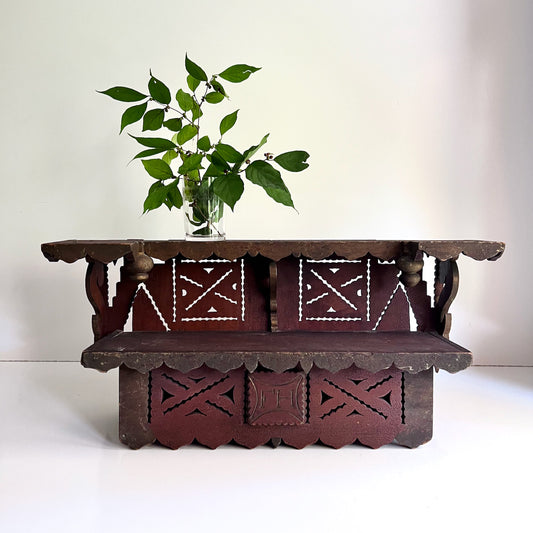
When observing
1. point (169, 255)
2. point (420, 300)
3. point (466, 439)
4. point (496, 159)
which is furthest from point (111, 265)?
point (496, 159)

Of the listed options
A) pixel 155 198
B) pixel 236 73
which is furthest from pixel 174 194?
pixel 236 73

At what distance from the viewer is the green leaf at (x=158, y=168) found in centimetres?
138

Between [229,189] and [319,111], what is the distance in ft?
2.91

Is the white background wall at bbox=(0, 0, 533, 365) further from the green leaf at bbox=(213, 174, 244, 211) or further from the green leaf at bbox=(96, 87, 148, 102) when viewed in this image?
the green leaf at bbox=(213, 174, 244, 211)

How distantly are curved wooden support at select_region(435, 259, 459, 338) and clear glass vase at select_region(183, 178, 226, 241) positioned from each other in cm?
63

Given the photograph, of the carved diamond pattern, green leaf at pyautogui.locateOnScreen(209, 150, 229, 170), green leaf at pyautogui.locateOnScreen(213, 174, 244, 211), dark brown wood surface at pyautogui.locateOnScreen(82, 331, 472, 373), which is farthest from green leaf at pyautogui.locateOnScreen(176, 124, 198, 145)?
the carved diamond pattern

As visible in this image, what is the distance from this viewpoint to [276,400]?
1277 mm

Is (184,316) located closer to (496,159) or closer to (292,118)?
(292,118)

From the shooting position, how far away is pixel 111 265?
2.07 meters

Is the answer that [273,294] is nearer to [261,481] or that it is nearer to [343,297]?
[343,297]

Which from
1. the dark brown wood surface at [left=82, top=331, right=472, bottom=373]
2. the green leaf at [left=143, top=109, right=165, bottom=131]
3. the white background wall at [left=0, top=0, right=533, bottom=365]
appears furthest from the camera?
the white background wall at [left=0, top=0, right=533, bottom=365]

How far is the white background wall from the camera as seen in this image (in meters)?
2.01

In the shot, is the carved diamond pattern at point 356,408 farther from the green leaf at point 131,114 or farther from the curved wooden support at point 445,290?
the green leaf at point 131,114

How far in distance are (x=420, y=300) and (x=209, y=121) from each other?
1087 mm
